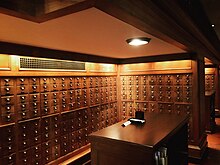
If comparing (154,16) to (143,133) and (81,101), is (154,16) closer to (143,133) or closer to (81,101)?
(143,133)

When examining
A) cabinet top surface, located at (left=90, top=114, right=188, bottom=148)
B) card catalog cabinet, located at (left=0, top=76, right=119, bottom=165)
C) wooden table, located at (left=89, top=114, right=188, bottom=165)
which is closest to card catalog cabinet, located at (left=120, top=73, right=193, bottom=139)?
card catalog cabinet, located at (left=0, top=76, right=119, bottom=165)

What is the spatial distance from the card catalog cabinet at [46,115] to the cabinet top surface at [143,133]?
1284 millimetres

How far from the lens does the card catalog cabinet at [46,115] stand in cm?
271

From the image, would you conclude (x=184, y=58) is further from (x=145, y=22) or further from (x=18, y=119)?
(x=18, y=119)

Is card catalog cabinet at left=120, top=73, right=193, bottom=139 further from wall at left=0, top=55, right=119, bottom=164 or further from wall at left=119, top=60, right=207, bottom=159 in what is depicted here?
wall at left=0, top=55, right=119, bottom=164

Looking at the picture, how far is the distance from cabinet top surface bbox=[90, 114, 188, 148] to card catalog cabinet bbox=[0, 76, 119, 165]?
4.21ft

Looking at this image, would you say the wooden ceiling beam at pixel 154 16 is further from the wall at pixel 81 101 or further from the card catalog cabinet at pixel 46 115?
the card catalog cabinet at pixel 46 115

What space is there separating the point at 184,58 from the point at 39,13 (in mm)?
3562

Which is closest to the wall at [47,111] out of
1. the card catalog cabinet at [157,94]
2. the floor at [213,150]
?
the card catalog cabinet at [157,94]

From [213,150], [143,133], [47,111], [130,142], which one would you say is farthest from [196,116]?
[47,111]

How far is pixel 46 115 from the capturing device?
3.29m

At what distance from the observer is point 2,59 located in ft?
8.70

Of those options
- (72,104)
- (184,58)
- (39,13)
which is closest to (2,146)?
(72,104)

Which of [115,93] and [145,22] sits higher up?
[145,22]
